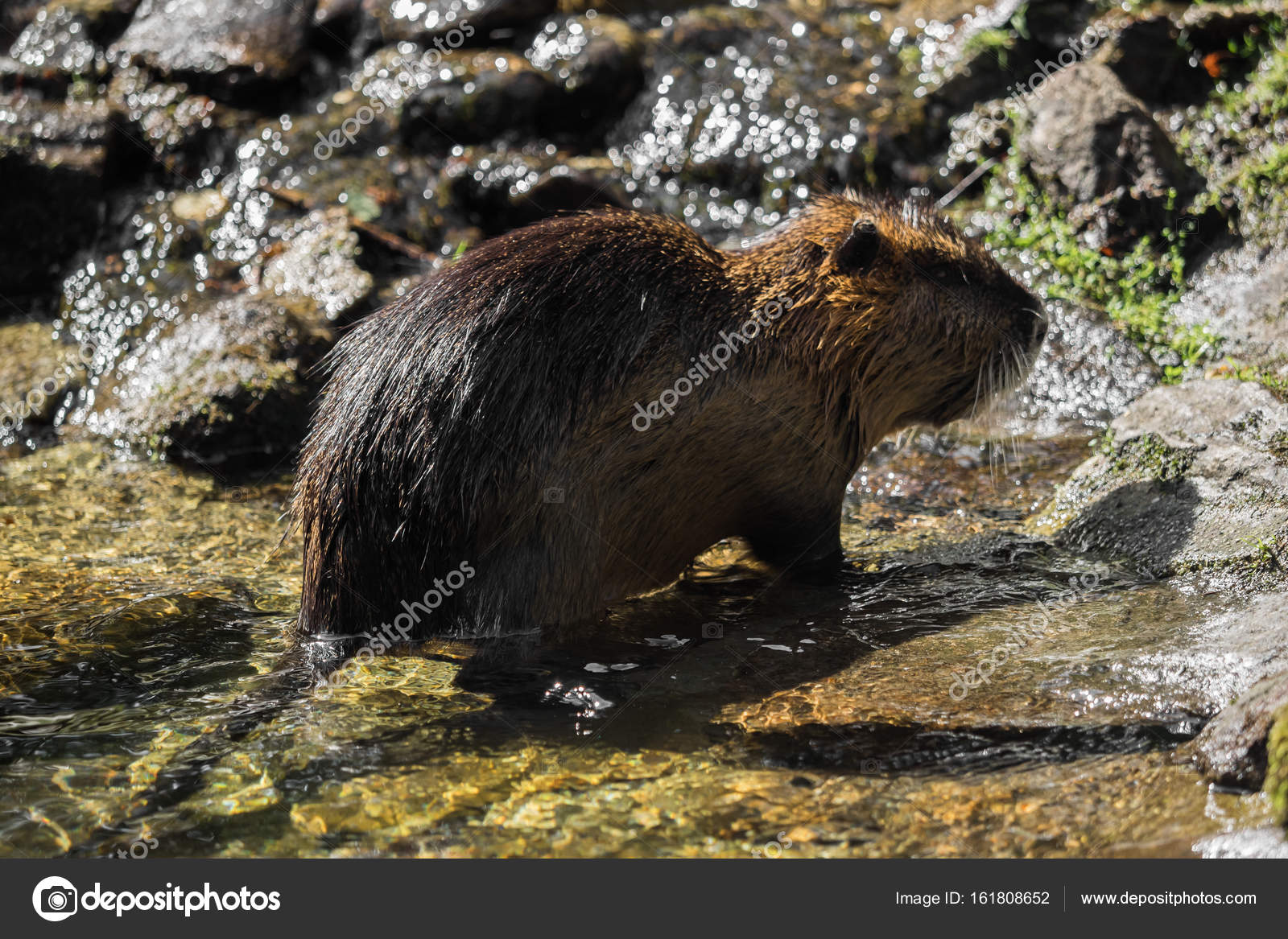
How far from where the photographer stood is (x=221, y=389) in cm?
624

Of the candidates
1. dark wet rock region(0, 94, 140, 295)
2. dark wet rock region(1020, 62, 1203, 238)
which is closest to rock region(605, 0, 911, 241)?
dark wet rock region(1020, 62, 1203, 238)

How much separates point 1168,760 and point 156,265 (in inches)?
274

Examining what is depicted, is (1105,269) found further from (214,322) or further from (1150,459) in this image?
(214,322)

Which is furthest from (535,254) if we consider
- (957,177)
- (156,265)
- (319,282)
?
(156,265)

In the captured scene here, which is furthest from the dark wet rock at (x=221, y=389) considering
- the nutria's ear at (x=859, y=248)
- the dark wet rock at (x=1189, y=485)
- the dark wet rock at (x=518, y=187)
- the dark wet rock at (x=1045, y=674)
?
the dark wet rock at (x=1189, y=485)

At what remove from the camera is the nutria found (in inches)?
150

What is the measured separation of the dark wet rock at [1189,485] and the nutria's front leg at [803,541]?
885mm

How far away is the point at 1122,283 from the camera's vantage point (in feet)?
21.0

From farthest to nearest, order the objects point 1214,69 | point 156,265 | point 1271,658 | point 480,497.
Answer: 1. point 156,265
2. point 1214,69
3. point 480,497
4. point 1271,658

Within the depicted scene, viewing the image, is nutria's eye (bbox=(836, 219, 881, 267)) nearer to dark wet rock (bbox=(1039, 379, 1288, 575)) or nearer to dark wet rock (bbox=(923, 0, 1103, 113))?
dark wet rock (bbox=(1039, 379, 1288, 575))

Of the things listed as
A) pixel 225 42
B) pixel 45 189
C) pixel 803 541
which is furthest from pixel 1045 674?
pixel 225 42

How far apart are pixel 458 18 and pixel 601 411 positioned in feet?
19.2
